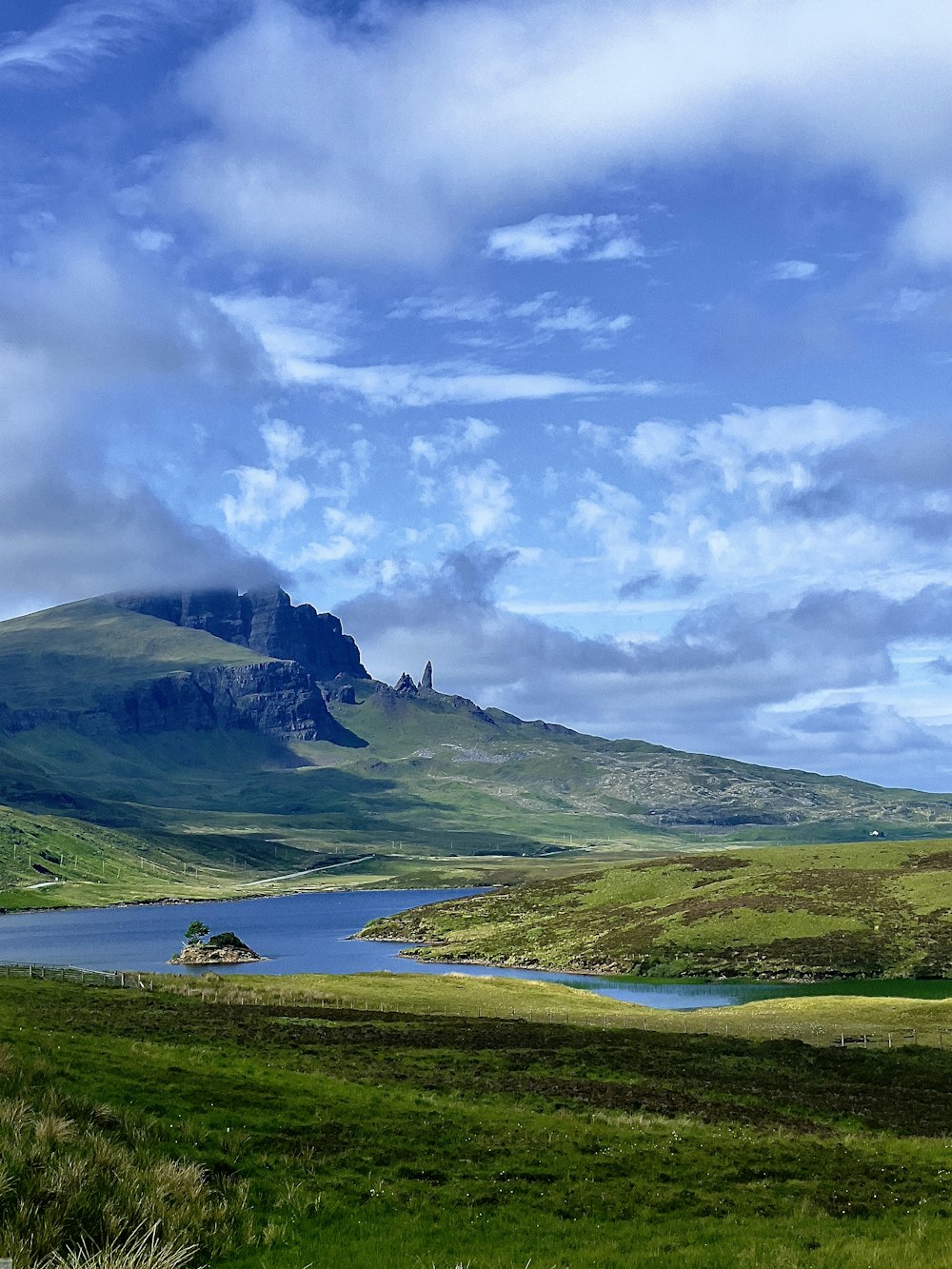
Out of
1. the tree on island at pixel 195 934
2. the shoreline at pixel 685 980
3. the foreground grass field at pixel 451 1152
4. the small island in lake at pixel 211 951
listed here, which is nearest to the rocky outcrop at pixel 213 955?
the small island in lake at pixel 211 951

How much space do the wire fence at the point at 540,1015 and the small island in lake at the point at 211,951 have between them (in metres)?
73.3

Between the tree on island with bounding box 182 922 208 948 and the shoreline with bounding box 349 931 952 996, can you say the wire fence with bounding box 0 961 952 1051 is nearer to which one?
the shoreline with bounding box 349 931 952 996

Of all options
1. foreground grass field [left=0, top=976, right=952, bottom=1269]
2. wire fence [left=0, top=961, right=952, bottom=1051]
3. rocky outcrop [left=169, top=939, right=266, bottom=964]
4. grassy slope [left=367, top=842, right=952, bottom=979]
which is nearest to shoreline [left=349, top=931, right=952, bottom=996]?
grassy slope [left=367, top=842, right=952, bottom=979]

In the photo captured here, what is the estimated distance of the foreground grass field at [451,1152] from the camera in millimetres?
21969

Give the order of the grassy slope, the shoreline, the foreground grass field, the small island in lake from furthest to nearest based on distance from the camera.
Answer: the small island in lake → the grassy slope → the shoreline → the foreground grass field

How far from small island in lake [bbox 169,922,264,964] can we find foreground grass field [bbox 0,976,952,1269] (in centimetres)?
11421

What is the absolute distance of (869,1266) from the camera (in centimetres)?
2270

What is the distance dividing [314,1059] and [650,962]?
124409 mm

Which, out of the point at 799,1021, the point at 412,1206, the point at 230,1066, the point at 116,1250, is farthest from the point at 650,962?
the point at 116,1250

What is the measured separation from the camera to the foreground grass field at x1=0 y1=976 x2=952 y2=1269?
2197 centimetres

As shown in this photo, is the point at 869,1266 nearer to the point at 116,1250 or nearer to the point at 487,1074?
the point at 116,1250

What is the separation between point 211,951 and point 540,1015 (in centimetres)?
9894

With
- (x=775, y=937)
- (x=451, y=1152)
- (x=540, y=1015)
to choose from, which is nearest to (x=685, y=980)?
(x=775, y=937)

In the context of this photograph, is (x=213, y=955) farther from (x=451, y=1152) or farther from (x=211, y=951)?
(x=451, y=1152)
